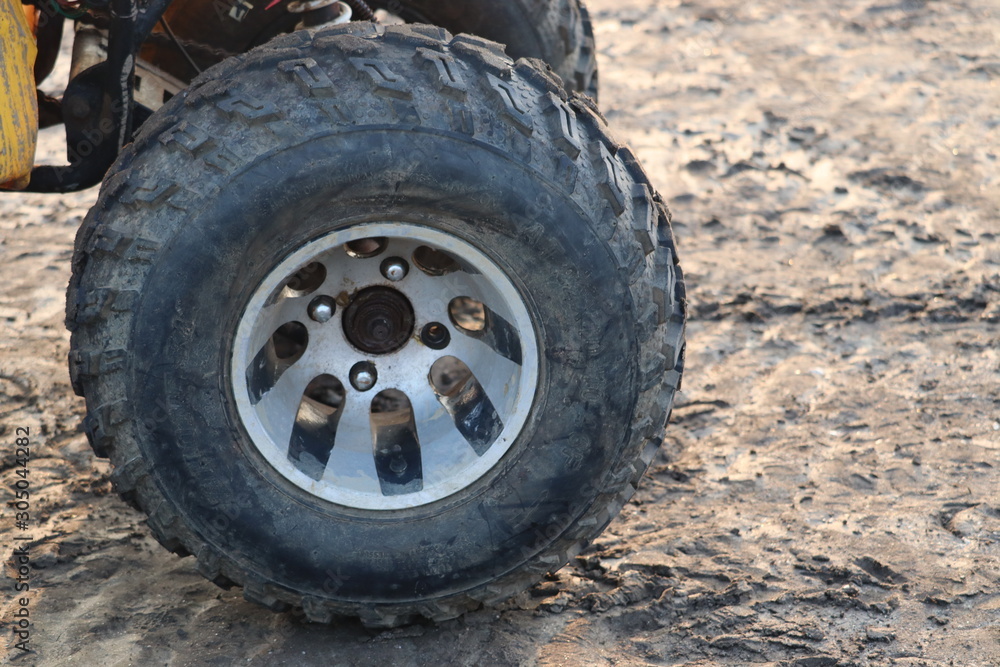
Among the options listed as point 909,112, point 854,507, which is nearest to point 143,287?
point 854,507

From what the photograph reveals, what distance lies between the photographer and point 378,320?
281 cm

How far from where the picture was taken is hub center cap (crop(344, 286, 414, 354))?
9.20ft

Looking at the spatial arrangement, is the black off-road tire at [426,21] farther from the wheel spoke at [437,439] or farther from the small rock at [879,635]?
the small rock at [879,635]

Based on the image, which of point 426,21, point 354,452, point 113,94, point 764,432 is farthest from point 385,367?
point 764,432

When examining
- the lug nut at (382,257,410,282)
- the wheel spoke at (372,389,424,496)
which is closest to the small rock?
the wheel spoke at (372,389,424,496)

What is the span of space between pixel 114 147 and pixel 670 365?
1738 mm

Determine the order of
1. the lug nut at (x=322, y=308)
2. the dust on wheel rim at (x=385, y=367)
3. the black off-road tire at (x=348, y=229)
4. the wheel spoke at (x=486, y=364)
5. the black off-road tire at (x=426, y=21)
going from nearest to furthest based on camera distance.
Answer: the black off-road tire at (x=348, y=229)
the dust on wheel rim at (x=385, y=367)
the wheel spoke at (x=486, y=364)
the lug nut at (x=322, y=308)
the black off-road tire at (x=426, y=21)

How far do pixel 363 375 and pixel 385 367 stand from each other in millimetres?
66

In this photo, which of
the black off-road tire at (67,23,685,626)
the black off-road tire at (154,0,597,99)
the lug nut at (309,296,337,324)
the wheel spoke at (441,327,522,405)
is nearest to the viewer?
the black off-road tire at (67,23,685,626)

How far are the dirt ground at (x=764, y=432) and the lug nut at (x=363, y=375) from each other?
2.25ft

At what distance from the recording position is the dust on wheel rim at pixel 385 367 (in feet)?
8.32

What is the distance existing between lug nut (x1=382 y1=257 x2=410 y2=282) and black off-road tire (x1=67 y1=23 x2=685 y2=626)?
1.03 feet

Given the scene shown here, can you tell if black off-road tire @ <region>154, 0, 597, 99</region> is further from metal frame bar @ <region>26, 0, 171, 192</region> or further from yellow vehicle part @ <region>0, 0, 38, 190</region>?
yellow vehicle part @ <region>0, 0, 38, 190</region>

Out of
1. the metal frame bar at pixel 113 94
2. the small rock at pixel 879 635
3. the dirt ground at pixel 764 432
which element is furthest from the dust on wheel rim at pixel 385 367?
the small rock at pixel 879 635
